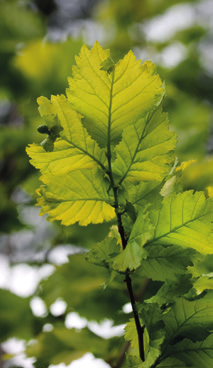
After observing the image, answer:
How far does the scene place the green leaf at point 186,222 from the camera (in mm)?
322

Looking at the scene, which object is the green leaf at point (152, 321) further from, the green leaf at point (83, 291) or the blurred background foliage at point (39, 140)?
the green leaf at point (83, 291)

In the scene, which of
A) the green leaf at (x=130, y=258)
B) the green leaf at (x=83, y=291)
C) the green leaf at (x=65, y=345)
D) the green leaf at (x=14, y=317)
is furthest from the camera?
the green leaf at (x=14, y=317)

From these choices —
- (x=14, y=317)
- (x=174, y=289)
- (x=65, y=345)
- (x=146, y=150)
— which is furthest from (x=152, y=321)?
(x=14, y=317)

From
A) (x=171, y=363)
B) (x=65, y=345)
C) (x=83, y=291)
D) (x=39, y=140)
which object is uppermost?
(x=39, y=140)

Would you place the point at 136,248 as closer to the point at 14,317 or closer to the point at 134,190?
the point at 134,190

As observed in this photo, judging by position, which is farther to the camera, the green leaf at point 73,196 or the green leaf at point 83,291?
the green leaf at point 83,291

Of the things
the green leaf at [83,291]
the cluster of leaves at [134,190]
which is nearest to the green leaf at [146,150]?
the cluster of leaves at [134,190]

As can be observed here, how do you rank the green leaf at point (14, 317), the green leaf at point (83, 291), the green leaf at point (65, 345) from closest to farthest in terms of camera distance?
the green leaf at point (65, 345)
the green leaf at point (83, 291)
the green leaf at point (14, 317)

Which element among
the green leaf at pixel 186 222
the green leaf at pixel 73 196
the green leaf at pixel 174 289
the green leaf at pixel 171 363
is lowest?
the green leaf at pixel 171 363

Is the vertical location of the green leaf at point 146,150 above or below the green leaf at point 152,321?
above

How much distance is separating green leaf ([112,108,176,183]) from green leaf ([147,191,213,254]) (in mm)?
37

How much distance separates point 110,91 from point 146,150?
6cm

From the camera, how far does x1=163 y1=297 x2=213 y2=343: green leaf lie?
13.7 inches

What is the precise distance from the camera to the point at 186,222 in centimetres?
32
